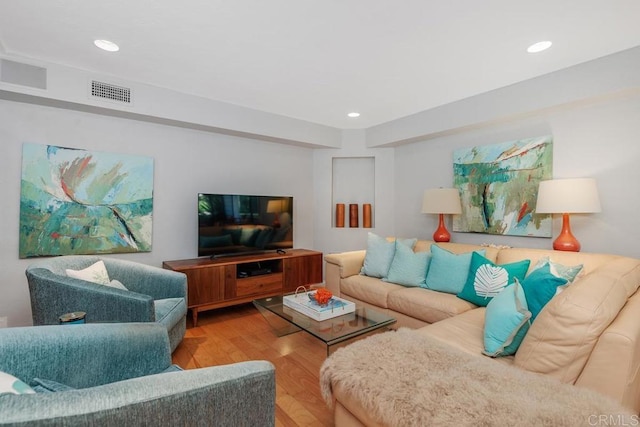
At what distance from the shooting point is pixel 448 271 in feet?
9.05

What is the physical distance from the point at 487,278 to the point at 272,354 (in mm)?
1832

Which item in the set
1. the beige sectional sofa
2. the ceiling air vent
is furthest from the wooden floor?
the ceiling air vent

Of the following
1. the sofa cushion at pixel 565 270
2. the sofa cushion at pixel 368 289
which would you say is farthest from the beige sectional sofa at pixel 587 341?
the sofa cushion at pixel 368 289

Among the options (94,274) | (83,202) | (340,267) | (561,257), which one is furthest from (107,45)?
(561,257)

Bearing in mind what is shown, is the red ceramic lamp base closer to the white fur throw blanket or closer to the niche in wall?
the niche in wall

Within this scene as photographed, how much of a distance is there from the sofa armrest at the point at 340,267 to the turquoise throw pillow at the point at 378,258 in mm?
87

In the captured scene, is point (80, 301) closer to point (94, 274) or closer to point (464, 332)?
point (94, 274)

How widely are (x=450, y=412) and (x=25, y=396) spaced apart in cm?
118

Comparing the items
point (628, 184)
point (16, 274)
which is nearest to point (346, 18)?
point (628, 184)

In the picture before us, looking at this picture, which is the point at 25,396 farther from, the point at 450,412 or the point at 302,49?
the point at 302,49

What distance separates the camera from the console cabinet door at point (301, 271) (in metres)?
3.74

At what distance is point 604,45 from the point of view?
2.16 meters

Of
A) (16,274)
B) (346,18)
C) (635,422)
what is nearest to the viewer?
(635,422)

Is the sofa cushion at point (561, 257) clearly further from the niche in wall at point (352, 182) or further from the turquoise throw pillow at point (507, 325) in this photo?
the niche in wall at point (352, 182)
